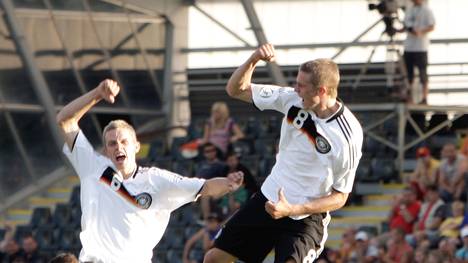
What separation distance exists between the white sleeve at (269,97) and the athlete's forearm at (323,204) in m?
0.67

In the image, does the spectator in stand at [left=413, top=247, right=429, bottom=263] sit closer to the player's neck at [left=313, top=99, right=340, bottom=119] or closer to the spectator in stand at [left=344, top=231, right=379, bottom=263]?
the spectator in stand at [left=344, top=231, right=379, bottom=263]

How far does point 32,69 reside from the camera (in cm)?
2436

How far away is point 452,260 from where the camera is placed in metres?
16.0

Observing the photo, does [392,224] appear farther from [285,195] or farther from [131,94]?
[131,94]

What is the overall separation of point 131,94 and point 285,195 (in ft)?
53.5

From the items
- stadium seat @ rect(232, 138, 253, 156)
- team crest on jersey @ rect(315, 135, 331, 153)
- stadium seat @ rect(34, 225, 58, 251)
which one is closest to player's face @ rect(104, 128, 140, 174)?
team crest on jersey @ rect(315, 135, 331, 153)

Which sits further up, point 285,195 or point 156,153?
point 285,195

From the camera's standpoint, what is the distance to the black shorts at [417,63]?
20719mm

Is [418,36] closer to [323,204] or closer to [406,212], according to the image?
[406,212]

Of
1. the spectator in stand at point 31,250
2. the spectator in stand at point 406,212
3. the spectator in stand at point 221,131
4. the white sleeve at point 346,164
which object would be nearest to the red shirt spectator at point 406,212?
the spectator in stand at point 406,212

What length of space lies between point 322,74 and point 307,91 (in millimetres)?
154

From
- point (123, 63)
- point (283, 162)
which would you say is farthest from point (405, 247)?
point (123, 63)

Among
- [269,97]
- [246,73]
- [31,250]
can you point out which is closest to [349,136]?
[269,97]

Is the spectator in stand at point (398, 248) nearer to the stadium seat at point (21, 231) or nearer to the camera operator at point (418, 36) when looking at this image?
the camera operator at point (418, 36)
